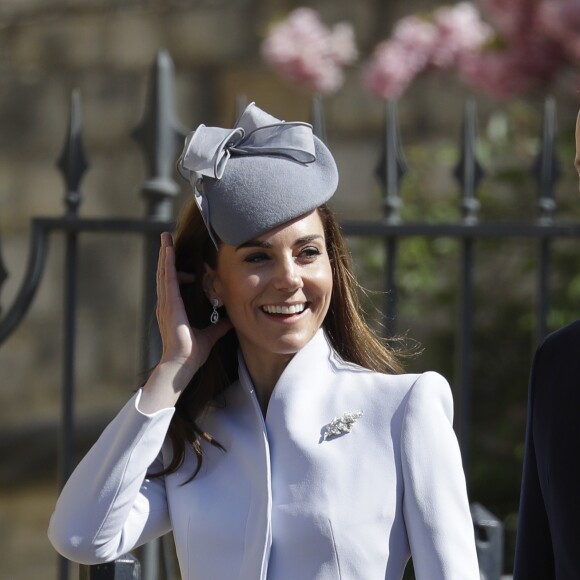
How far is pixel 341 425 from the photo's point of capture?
2137 mm

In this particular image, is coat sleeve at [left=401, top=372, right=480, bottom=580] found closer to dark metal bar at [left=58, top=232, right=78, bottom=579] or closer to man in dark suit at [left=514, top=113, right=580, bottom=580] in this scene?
man in dark suit at [left=514, top=113, right=580, bottom=580]

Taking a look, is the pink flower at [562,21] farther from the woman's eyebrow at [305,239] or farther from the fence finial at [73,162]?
the woman's eyebrow at [305,239]

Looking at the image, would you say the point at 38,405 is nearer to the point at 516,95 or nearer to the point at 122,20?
the point at 122,20

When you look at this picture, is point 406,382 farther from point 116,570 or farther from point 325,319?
point 116,570

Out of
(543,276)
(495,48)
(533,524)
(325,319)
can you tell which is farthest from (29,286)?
(495,48)

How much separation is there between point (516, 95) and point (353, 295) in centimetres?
265

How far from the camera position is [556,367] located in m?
1.93

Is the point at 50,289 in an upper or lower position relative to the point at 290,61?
lower

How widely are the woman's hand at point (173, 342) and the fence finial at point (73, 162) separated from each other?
0.92 metres

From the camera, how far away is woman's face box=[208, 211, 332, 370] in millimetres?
2160

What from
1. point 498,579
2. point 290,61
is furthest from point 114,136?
point 498,579

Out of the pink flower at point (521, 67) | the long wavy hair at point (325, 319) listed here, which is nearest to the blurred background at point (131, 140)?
the pink flower at point (521, 67)

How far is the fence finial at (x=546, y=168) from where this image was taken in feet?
10.5

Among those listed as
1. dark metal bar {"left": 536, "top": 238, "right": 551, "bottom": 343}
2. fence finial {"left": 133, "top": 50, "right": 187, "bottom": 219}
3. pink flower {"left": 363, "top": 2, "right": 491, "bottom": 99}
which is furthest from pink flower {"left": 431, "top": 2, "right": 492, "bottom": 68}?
fence finial {"left": 133, "top": 50, "right": 187, "bottom": 219}
